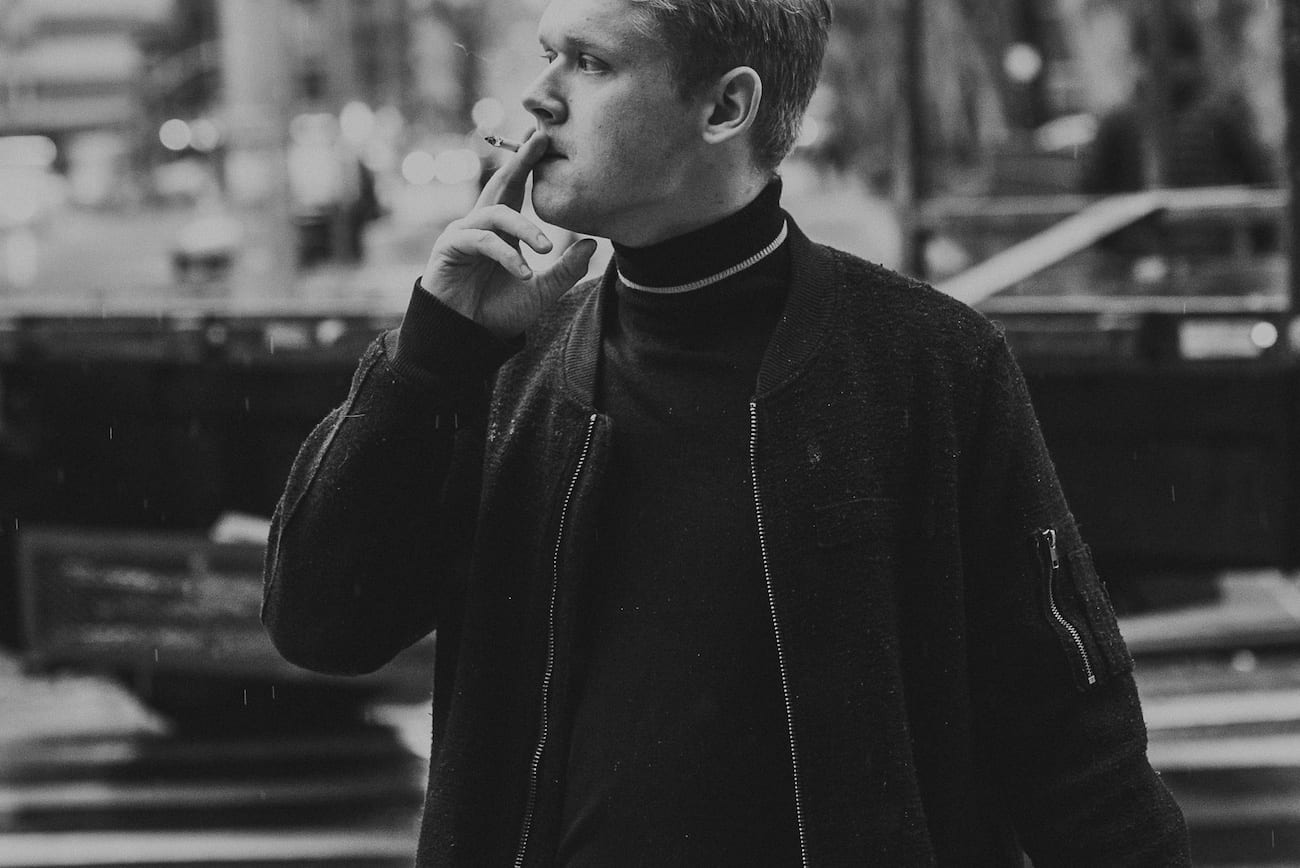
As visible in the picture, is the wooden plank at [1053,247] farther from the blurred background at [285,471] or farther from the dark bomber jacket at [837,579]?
the dark bomber jacket at [837,579]

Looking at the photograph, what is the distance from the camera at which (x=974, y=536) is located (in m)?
2.06

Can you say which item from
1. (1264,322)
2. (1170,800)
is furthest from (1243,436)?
(1170,800)

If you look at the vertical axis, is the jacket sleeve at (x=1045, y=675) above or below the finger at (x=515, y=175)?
below

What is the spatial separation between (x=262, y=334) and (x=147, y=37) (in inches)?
1711

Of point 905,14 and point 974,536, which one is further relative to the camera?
point 905,14

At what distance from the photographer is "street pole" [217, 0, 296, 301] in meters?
12.7

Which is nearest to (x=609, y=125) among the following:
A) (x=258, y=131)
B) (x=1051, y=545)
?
(x=1051, y=545)

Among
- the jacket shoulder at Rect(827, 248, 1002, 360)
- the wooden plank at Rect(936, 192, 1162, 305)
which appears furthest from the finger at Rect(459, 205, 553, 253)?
the wooden plank at Rect(936, 192, 1162, 305)

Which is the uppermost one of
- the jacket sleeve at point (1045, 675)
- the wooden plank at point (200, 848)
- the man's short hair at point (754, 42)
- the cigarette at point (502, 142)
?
the man's short hair at point (754, 42)

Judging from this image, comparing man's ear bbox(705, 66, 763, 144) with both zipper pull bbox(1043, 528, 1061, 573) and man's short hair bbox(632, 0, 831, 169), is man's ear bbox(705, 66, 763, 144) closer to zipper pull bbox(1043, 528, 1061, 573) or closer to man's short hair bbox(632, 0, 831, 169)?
man's short hair bbox(632, 0, 831, 169)

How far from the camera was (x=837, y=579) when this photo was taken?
1978 millimetres

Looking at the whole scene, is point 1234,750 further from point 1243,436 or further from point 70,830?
point 70,830

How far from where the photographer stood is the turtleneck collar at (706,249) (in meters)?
2.04

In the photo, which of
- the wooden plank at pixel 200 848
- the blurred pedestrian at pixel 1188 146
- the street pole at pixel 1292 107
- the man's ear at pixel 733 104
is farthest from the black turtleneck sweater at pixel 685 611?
the blurred pedestrian at pixel 1188 146
